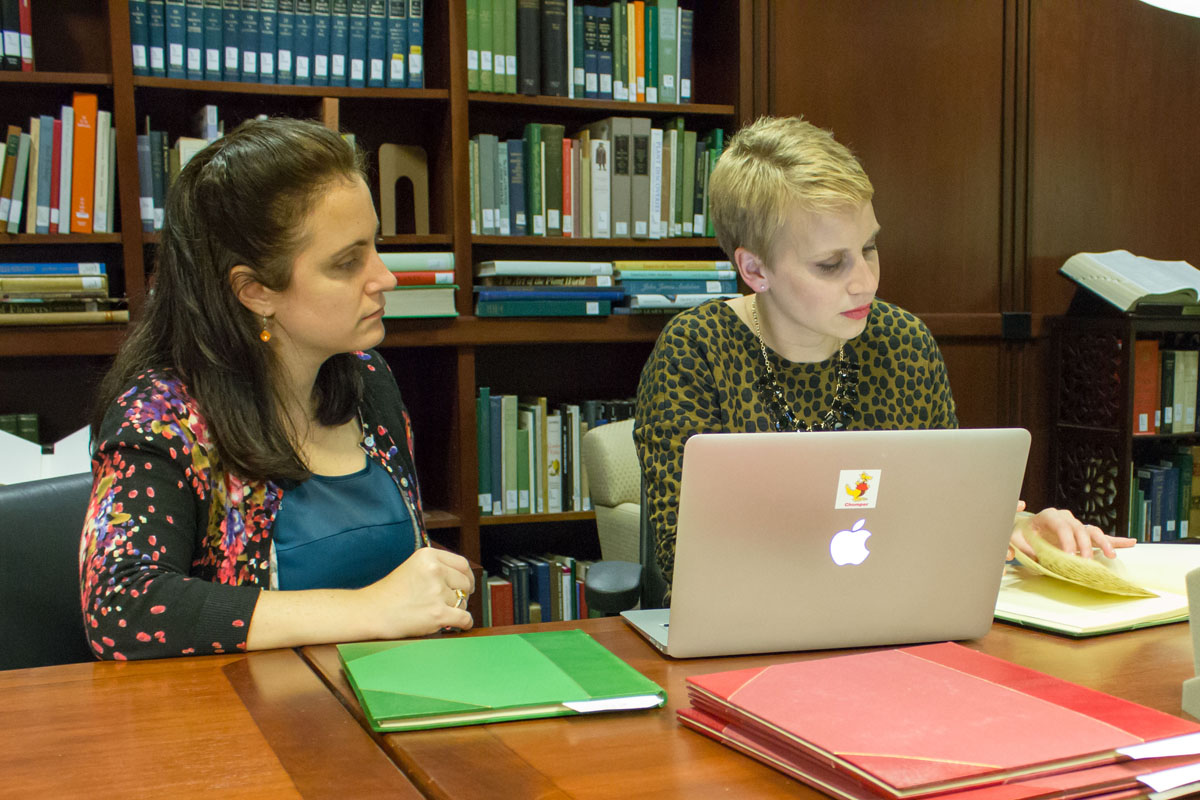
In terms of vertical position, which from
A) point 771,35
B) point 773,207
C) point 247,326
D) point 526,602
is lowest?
point 526,602

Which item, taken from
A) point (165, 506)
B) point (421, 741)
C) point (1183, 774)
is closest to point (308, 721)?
point (421, 741)

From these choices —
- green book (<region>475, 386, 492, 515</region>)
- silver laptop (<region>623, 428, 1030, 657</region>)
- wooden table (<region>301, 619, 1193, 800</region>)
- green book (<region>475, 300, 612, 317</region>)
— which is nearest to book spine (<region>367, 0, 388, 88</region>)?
green book (<region>475, 300, 612, 317</region>)

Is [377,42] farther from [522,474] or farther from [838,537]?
[838,537]

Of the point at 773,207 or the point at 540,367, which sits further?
the point at 540,367

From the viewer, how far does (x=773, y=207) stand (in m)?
1.62

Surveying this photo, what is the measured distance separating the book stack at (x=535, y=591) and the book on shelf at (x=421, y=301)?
0.75 metres

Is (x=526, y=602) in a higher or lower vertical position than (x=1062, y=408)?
lower

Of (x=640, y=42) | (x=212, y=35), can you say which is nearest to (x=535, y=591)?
(x=640, y=42)

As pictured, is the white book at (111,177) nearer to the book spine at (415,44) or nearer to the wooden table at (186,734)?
the book spine at (415,44)

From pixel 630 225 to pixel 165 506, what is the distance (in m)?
1.90

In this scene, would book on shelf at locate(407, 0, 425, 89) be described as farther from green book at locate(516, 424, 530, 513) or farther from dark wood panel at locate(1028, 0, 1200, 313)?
dark wood panel at locate(1028, 0, 1200, 313)

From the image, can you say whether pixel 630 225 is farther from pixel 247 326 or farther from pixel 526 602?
pixel 247 326

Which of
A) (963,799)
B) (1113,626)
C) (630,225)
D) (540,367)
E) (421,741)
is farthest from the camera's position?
(540,367)

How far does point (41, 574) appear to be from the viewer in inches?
50.9
